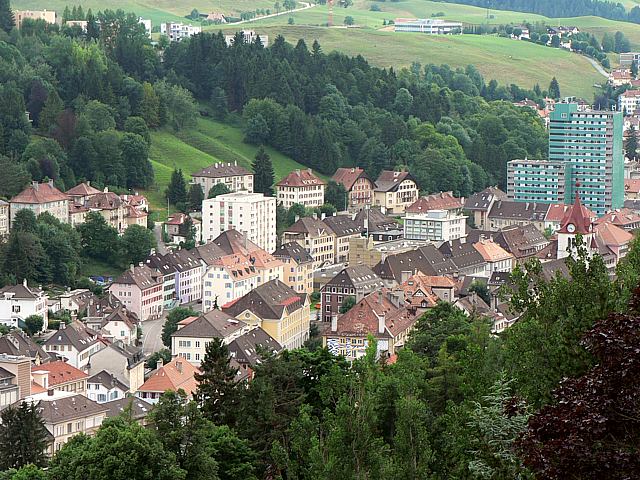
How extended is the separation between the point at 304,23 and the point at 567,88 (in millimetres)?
35969

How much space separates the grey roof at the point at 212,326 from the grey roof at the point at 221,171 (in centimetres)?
2765

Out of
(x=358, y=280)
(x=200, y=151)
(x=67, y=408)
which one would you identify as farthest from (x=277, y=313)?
(x=200, y=151)

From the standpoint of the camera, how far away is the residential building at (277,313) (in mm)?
56312

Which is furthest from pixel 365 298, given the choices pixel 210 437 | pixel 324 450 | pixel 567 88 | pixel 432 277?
pixel 567 88

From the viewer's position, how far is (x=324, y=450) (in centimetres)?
2161

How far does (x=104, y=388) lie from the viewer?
47750 millimetres

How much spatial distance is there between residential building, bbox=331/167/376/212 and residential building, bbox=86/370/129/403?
4152cm

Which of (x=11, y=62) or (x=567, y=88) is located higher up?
(x=11, y=62)

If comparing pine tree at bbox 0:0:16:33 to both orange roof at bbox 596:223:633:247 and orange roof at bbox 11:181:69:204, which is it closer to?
orange roof at bbox 11:181:69:204

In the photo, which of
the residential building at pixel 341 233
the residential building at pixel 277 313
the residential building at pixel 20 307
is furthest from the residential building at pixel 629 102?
the residential building at pixel 20 307

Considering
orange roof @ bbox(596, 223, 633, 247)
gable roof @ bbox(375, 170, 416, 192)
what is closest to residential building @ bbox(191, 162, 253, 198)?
gable roof @ bbox(375, 170, 416, 192)

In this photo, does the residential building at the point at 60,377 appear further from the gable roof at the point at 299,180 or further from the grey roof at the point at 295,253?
the gable roof at the point at 299,180

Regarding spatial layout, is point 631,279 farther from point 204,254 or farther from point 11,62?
point 11,62

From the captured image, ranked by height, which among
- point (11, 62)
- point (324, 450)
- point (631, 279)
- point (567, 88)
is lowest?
point (567, 88)
